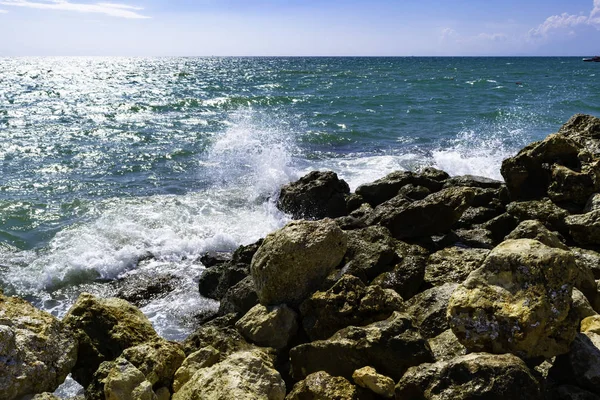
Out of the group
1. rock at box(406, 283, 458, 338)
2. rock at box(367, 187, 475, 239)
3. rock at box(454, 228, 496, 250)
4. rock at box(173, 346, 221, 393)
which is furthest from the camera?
rock at box(367, 187, 475, 239)

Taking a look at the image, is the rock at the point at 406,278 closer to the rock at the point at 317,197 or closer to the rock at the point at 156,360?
the rock at the point at 156,360

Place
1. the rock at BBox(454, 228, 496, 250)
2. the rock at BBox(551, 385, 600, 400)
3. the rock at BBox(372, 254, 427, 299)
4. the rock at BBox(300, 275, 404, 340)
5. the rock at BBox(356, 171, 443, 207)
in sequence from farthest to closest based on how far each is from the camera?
the rock at BBox(356, 171, 443, 207), the rock at BBox(454, 228, 496, 250), the rock at BBox(372, 254, 427, 299), the rock at BBox(300, 275, 404, 340), the rock at BBox(551, 385, 600, 400)

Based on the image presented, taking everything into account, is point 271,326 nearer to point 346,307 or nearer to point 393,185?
point 346,307

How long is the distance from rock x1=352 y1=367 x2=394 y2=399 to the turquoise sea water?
13.7 ft

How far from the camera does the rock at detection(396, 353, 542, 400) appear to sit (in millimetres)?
3604

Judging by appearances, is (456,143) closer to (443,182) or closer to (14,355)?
(443,182)

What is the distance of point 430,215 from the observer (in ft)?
25.6

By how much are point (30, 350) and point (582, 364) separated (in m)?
4.51

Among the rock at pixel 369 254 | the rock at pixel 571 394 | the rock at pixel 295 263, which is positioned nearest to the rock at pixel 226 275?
the rock at pixel 369 254

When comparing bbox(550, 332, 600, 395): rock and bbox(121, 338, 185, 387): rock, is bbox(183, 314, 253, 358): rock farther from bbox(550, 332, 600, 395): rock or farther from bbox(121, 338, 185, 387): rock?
bbox(550, 332, 600, 395): rock

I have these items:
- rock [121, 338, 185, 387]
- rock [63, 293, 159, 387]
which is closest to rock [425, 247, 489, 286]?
rock [121, 338, 185, 387]

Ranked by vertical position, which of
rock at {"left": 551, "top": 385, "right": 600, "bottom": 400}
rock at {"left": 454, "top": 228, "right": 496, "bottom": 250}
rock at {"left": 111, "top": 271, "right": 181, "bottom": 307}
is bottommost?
rock at {"left": 111, "top": 271, "right": 181, "bottom": 307}

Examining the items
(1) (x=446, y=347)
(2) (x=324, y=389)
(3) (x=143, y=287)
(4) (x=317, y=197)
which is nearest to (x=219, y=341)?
(2) (x=324, y=389)

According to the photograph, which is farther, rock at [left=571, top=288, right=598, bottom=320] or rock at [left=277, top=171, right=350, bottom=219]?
rock at [left=277, top=171, right=350, bottom=219]
